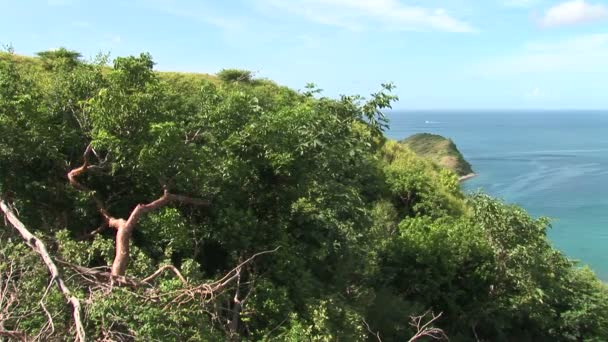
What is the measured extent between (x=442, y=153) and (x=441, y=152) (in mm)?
157

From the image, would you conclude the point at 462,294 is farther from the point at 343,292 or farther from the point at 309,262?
the point at 309,262

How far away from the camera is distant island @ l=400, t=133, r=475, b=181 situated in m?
50.9

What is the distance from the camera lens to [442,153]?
53.1m

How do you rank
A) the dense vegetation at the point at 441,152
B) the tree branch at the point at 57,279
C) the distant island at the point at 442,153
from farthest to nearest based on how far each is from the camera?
the dense vegetation at the point at 441,152 < the distant island at the point at 442,153 < the tree branch at the point at 57,279

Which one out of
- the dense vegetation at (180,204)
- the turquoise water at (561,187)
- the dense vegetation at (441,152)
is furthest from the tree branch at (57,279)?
the dense vegetation at (441,152)

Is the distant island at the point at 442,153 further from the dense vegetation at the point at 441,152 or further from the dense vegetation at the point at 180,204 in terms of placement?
the dense vegetation at the point at 180,204

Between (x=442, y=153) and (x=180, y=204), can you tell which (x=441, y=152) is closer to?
(x=442, y=153)

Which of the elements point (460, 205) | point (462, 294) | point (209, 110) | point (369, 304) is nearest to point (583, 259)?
point (460, 205)

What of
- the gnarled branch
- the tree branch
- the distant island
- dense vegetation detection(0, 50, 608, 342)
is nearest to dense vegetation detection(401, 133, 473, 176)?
the distant island

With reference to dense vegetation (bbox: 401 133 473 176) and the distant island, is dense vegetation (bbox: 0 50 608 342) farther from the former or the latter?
dense vegetation (bbox: 401 133 473 176)

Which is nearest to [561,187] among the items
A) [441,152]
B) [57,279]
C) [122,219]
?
[441,152]

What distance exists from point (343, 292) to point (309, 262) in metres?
1.32

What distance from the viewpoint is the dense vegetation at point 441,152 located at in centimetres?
5131

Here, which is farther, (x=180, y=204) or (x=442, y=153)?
(x=442, y=153)
